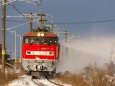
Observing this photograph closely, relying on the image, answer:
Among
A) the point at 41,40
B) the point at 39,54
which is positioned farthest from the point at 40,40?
the point at 39,54

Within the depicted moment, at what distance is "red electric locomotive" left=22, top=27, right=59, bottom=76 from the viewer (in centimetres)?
3094

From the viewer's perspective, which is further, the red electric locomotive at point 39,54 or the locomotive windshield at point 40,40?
the locomotive windshield at point 40,40

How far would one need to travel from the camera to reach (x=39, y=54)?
31125 mm

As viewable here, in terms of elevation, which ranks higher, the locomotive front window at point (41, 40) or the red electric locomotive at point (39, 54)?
the locomotive front window at point (41, 40)

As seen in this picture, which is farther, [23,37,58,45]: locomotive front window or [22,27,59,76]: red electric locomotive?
[23,37,58,45]: locomotive front window

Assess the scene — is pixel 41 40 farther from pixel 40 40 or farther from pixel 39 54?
pixel 39 54

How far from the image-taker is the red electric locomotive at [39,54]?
30.9m

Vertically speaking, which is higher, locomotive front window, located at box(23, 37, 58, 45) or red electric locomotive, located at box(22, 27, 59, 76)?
locomotive front window, located at box(23, 37, 58, 45)

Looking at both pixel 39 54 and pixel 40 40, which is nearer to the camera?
pixel 39 54

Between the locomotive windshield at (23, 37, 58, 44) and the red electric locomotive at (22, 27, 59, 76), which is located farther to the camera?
the locomotive windshield at (23, 37, 58, 44)

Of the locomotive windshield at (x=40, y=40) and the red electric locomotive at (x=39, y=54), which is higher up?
the locomotive windshield at (x=40, y=40)

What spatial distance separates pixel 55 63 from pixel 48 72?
1793 mm

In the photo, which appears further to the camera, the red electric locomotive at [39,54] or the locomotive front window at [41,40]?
the locomotive front window at [41,40]

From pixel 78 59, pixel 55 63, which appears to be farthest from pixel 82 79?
pixel 78 59
